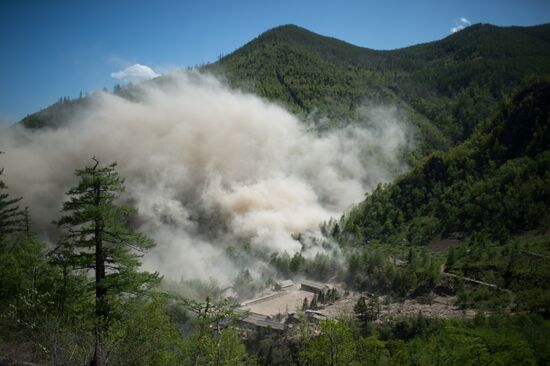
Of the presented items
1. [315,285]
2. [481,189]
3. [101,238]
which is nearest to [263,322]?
[315,285]

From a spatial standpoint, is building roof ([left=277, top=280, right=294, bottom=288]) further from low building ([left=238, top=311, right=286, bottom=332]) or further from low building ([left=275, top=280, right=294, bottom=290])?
low building ([left=238, top=311, right=286, bottom=332])

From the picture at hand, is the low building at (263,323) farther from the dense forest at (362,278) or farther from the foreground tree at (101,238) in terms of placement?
→ the foreground tree at (101,238)

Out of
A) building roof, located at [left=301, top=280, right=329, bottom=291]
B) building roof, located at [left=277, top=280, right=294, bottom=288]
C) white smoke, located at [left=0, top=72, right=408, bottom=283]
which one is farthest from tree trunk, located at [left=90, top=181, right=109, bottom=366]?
white smoke, located at [left=0, top=72, right=408, bottom=283]

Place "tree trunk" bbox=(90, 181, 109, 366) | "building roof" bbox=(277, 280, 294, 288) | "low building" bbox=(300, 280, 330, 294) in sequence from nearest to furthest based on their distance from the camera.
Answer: "tree trunk" bbox=(90, 181, 109, 366), "low building" bbox=(300, 280, 330, 294), "building roof" bbox=(277, 280, 294, 288)

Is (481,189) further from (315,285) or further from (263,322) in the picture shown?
(263,322)

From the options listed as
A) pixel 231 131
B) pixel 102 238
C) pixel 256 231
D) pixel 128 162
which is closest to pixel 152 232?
pixel 256 231

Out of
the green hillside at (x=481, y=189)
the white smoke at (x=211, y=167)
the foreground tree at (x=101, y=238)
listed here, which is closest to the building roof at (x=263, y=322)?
the white smoke at (x=211, y=167)
